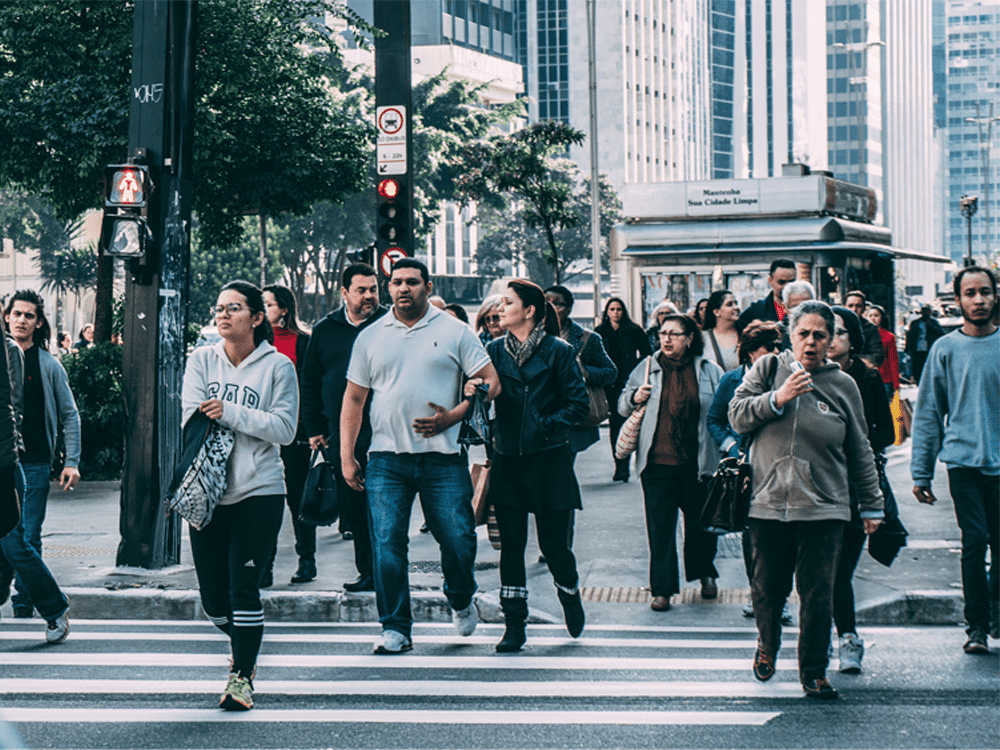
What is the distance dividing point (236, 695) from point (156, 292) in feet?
12.8

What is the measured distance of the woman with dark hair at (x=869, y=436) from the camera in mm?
6301

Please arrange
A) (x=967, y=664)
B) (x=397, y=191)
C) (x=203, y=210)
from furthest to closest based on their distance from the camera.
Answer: (x=203, y=210) → (x=397, y=191) → (x=967, y=664)

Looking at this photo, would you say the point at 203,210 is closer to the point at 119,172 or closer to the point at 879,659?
the point at 119,172

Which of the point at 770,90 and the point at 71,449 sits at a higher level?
the point at 770,90

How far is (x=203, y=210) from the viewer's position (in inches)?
854

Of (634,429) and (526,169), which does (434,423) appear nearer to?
(634,429)

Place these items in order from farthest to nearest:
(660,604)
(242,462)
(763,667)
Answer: (660,604) → (763,667) → (242,462)

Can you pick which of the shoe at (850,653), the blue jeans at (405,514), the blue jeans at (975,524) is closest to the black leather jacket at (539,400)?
the blue jeans at (405,514)

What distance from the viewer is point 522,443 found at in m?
6.82

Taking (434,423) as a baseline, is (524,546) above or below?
below

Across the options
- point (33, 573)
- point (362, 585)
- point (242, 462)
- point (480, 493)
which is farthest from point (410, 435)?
point (480, 493)

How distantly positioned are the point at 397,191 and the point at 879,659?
7356 millimetres

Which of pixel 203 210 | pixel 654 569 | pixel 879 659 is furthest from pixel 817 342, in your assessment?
pixel 203 210

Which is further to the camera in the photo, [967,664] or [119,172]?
[119,172]
